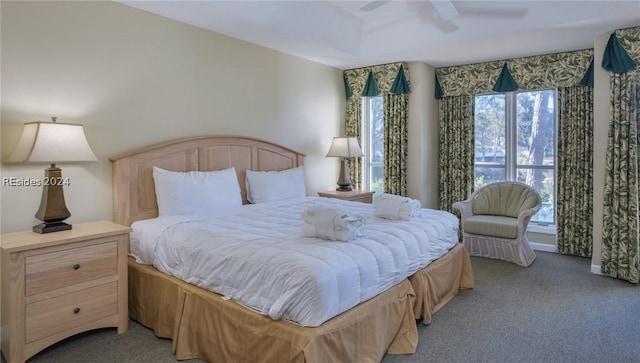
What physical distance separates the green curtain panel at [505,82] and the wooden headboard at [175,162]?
117 inches

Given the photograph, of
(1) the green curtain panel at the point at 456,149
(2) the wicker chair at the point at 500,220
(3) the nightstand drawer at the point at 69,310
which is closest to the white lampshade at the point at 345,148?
(1) the green curtain panel at the point at 456,149

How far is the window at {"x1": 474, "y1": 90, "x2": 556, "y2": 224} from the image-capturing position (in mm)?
5027

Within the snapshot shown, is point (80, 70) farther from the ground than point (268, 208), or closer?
farther from the ground

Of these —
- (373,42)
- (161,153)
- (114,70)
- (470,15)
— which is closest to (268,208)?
(161,153)

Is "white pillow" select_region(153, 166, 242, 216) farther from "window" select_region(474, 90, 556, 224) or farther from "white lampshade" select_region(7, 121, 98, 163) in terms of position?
"window" select_region(474, 90, 556, 224)

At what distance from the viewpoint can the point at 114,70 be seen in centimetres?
325

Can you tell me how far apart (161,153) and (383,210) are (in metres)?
2.04

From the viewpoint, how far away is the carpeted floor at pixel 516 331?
248 cm

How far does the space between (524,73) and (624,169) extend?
1.74 meters

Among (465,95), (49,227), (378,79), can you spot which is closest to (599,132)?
(465,95)

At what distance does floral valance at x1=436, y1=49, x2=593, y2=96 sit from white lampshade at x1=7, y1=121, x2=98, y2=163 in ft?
15.1

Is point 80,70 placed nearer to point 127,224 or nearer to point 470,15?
point 127,224

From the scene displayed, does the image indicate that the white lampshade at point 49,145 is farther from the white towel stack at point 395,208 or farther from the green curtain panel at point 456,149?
the green curtain panel at point 456,149

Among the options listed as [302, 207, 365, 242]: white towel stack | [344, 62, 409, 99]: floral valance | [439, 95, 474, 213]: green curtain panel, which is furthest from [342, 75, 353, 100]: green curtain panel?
[302, 207, 365, 242]: white towel stack
